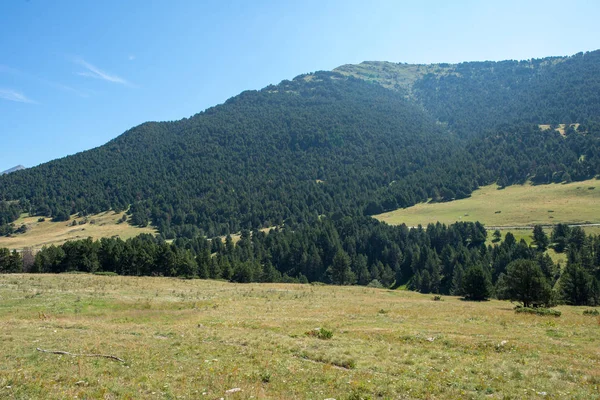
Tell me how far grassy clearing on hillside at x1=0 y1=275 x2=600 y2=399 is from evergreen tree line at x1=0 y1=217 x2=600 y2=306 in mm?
32214

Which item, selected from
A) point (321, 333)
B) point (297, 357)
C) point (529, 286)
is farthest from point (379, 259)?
point (297, 357)

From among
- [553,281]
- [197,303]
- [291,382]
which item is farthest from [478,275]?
[291,382]

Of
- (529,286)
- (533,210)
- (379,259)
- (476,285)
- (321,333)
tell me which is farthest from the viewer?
(533,210)

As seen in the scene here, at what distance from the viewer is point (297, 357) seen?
17562 millimetres

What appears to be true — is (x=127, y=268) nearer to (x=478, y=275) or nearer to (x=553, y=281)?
(x=478, y=275)

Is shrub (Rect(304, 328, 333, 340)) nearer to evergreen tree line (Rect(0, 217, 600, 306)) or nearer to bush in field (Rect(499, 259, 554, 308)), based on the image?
bush in field (Rect(499, 259, 554, 308))

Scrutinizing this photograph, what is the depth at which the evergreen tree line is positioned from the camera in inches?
2756

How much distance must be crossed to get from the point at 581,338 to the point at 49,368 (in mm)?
29246

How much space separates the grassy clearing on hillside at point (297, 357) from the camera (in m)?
12.6

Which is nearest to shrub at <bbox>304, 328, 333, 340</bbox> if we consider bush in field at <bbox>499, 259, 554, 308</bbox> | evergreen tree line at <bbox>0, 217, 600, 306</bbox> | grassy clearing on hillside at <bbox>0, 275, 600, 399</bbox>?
Result: grassy clearing on hillside at <bbox>0, 275, 600, 399</bbox>

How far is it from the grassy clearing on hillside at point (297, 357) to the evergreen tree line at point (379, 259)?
32214mm

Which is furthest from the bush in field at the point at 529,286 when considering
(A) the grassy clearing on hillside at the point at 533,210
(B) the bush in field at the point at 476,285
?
(A) the grassy clearing on hillside at the point at 533,210

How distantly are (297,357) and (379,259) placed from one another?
12927cm

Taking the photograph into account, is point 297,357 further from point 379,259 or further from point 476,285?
point 379,259
